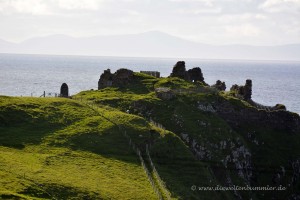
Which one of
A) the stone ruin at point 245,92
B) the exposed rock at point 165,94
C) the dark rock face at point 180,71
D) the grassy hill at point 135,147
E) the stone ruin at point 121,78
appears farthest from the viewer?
the dark rock face at point 180,71

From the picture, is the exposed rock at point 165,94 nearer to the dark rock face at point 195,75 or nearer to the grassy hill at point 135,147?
the grassy hill at point 135,147

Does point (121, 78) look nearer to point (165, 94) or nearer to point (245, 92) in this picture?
point (165, 94)

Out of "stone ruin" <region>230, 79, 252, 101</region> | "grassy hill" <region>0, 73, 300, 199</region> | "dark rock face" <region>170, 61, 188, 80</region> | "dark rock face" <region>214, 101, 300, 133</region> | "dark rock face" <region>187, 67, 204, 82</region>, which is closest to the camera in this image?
"grassy hill" <region>0, 73, 300, 199</region>

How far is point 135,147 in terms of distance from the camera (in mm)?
91562

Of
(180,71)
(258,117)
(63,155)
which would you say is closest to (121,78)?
(180,71)

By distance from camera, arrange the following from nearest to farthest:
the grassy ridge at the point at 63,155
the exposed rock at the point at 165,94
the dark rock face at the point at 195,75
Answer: the grassy ridge at the point at 63,155 < the exposed rock at the point at 165,94 < the dark rock face at the point at 195,75

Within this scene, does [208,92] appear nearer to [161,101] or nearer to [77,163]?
[161,101]

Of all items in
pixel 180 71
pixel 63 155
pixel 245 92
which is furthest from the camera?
pixel 180 71

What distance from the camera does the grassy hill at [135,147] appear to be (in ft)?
240

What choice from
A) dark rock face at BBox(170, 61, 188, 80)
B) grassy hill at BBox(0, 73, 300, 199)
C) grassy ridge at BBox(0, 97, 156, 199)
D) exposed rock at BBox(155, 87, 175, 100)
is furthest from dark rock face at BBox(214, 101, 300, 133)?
grassy ridge at BBox(0, 97, 156, 199)

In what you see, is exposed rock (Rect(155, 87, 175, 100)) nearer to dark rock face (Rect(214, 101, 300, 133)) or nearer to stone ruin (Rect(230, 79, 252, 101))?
dark rock face (Rect(214, 101, 300, 133))

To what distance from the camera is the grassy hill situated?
240 ft

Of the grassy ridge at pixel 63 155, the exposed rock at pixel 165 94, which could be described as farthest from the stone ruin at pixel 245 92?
the grassy ridge at pixel 63 155

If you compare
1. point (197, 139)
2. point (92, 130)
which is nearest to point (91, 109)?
point (92, 130)
